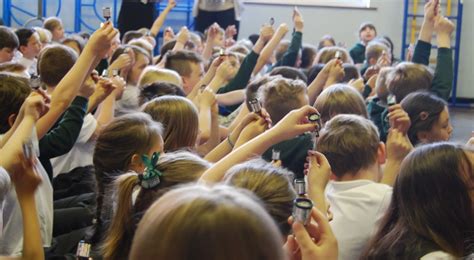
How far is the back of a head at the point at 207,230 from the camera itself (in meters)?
0.92

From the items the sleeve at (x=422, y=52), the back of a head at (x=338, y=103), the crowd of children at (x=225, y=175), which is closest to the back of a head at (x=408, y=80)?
the crowd of children at (x=225, y=175)

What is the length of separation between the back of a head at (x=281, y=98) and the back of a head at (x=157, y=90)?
0.48 meters

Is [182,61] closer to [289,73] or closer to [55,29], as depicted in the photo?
[289,73]

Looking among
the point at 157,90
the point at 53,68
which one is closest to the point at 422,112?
the point at 157,90

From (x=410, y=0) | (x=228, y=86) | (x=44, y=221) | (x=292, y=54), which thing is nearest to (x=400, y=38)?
(x=410, y=0)

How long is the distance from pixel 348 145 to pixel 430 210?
0.67m

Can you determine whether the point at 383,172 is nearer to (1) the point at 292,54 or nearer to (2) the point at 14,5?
(1) the point at 292,54

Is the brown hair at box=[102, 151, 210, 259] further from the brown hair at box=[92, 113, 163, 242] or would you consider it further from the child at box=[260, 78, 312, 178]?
the child at box=[260, 78, 312, 178]

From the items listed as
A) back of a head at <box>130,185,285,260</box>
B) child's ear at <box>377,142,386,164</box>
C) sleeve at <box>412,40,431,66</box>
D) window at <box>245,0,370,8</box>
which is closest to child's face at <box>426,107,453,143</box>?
child's ear at <box>377,142,386,164</box>

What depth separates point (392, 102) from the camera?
2832 mm

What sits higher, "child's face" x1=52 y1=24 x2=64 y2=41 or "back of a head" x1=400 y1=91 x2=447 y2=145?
"child's face" x1=52 y1=24 x2=64 y2=41

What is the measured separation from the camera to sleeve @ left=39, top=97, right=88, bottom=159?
108 inches

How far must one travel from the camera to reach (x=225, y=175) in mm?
1933

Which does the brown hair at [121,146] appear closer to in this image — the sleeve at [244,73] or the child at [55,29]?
the sleeve at [244,73]
